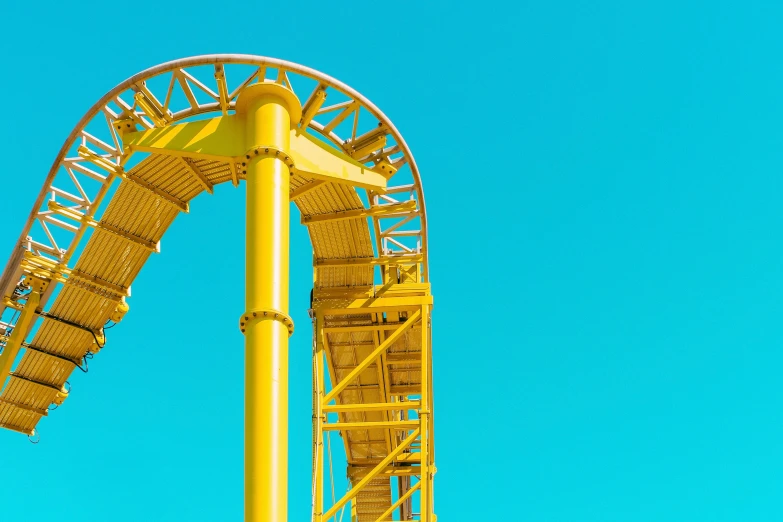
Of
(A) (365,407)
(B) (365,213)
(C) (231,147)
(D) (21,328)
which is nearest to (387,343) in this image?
(A) (365,407)

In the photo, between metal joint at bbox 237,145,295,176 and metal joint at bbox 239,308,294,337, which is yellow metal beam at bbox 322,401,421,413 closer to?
metal joint at bbox 239,308,294,337

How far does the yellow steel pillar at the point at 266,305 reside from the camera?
57.7 ft

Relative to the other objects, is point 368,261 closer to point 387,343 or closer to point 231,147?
point 387,343

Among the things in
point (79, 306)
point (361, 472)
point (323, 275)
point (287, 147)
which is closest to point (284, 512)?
point (287, 147)

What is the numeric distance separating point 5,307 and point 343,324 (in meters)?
7.43

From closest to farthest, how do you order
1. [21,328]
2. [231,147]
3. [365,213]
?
[231,147] < [365,213] < [21,328]

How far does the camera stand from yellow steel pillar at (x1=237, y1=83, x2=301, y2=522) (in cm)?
1759

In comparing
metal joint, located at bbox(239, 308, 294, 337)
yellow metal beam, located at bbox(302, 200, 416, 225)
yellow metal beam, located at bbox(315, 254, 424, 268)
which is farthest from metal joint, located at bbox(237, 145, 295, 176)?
yellow metal beam, located at bbox(315, 254, 424, 268)

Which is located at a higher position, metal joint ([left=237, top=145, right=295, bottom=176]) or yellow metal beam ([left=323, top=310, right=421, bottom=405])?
metal joint ([left=237, top=145, right=295, bottom=176])

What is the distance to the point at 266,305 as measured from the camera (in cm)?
1864

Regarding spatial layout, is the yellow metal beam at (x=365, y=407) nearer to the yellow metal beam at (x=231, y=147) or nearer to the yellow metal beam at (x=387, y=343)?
the yellow metal beam at (x=387, y=343)

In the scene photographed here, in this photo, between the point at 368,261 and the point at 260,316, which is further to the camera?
the point at 368,261

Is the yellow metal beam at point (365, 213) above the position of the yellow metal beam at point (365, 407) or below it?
above

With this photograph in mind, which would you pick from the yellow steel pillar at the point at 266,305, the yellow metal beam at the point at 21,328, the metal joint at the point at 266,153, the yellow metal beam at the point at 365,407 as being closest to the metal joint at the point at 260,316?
the yellow steel pillar at the point at 266,305
